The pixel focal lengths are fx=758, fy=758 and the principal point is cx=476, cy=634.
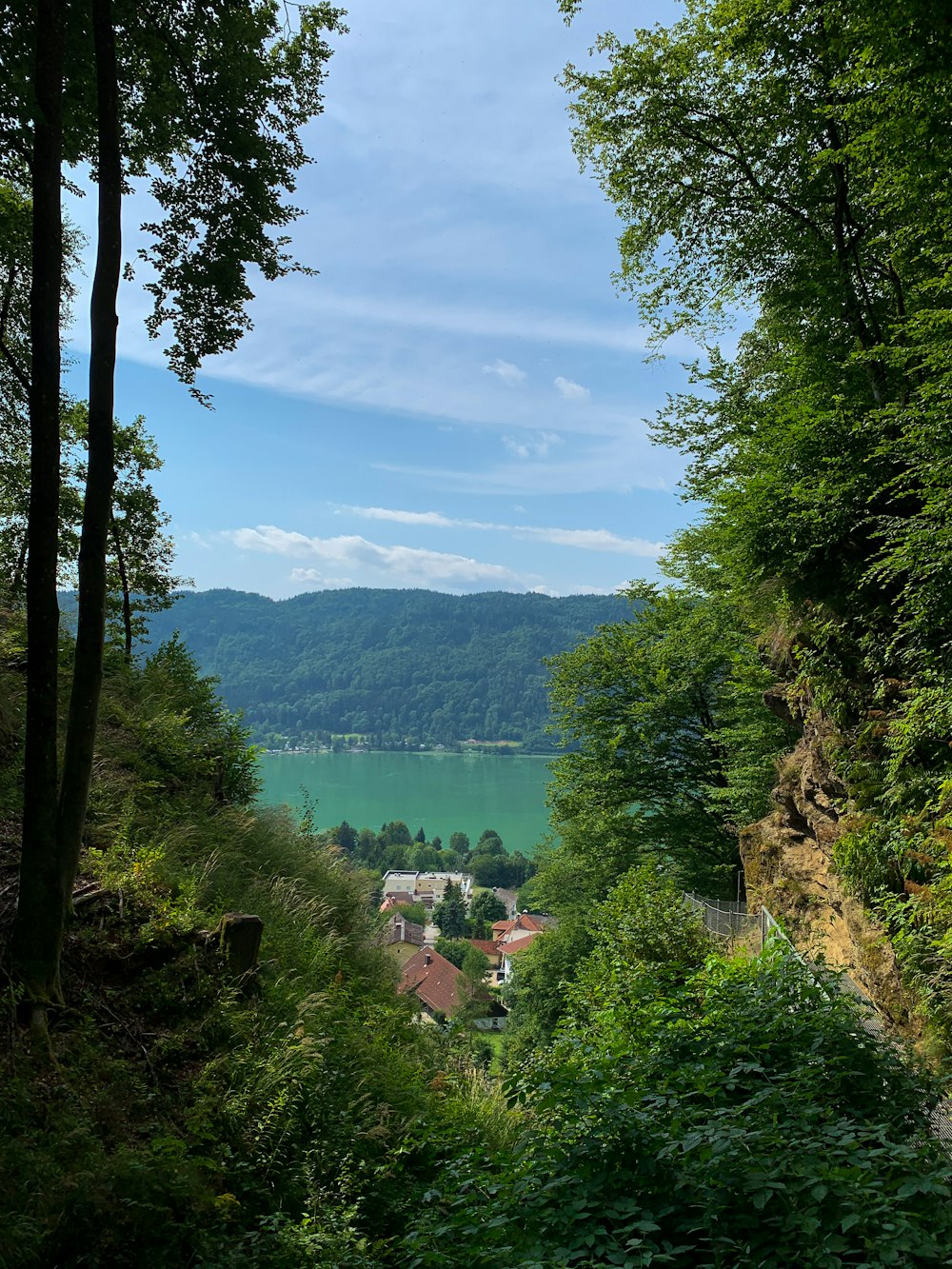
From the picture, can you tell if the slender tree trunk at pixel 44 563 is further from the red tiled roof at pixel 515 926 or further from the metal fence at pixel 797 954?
the red tiled roof at pixel 515 926

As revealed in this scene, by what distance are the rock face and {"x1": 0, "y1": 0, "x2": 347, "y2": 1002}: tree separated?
642 cm

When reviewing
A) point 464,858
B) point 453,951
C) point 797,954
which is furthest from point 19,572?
point 464,858

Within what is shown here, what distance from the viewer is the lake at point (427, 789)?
95.1 metres

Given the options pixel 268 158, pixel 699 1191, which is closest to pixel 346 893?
pixel 699 1191

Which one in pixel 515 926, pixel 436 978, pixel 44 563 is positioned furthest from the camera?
pixel 515 926

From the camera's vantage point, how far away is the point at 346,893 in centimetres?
1012

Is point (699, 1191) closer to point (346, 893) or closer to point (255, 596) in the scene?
point (346, 893)

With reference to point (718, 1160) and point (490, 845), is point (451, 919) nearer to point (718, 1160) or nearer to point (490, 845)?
point (490, 845)

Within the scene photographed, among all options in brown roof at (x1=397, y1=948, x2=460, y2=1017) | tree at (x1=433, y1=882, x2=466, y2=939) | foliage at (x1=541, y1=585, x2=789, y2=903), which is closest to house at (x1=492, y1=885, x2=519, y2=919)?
tree at (x1=433, y1=882, x2=466, y2=939)

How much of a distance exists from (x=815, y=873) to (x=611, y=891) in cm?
518

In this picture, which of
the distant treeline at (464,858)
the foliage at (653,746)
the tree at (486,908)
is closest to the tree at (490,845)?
the distant treeline at (464,858)

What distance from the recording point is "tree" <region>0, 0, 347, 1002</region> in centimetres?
475

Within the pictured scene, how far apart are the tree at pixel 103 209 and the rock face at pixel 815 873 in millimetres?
6418

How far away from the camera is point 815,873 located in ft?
30.2
